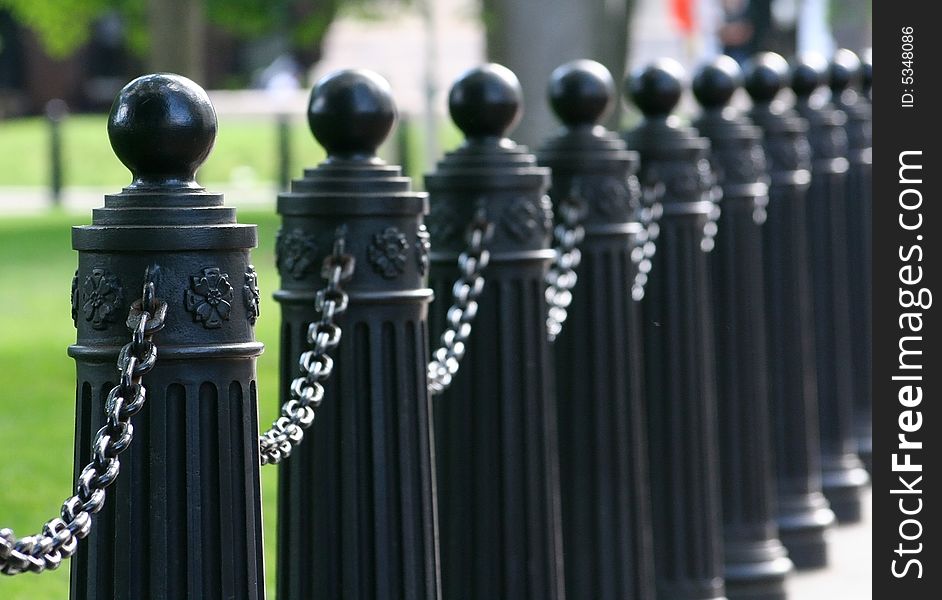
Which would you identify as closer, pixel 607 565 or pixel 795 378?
pixel 607 565

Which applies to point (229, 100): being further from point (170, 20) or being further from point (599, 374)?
point (599, 374)

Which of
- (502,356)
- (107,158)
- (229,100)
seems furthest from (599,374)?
(229,100)

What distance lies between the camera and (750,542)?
17.8ft

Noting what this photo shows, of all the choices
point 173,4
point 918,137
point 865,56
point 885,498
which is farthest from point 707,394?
point 173,4

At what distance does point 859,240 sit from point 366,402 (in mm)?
4555

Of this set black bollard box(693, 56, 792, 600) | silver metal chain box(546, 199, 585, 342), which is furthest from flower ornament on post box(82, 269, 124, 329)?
black bollard box(693, 56, 792, 600)

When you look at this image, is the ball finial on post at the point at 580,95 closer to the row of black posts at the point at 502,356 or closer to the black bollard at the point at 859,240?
the row of black posts at the point at 502,356

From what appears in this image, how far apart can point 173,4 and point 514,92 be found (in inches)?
432

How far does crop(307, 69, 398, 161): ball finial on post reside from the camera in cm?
348

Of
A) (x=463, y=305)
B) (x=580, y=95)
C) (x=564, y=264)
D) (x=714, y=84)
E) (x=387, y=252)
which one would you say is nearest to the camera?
(x=387, y=252)

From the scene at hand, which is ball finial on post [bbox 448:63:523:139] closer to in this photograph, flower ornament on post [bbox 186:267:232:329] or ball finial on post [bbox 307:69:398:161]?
ball finial on post [bbox 307:69:398:161]

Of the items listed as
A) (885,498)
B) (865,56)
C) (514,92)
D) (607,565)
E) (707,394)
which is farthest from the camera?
(865,56)

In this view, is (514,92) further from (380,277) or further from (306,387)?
(306,387)

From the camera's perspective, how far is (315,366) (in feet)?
10.7
